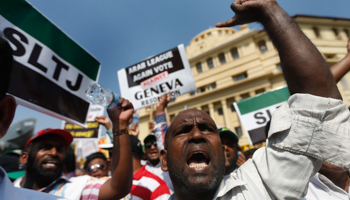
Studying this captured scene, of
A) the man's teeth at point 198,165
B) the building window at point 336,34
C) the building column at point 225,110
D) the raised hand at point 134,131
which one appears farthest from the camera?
the building window at point 336,34


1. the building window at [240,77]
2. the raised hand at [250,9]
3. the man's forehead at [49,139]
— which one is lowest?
the man's forehead at [49,139]

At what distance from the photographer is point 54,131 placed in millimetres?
2639

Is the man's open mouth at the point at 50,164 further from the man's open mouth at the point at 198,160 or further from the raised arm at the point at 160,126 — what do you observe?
the man's open mouth at the point at 198,160

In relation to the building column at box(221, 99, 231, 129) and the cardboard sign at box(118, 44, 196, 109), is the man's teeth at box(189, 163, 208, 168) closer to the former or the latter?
the cardboard sign at box(118, 44, 196, 109)

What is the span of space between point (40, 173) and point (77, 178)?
1.41ft

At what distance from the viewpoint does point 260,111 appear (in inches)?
238

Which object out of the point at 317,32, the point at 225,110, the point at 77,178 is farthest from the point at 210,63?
the point at 77,178

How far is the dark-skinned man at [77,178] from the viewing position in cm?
179

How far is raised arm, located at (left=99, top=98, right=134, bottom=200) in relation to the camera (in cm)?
177

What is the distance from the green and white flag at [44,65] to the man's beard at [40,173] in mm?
675

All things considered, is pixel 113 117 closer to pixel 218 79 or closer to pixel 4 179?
pixel 4 179

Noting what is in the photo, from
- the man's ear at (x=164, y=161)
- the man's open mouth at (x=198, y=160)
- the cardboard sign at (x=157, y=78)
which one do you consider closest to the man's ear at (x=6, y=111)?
the man's open mouth at (x=198, y=160)

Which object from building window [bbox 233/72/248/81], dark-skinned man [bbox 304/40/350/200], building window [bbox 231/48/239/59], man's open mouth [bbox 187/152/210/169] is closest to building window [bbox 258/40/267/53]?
building window [bbox 231/48/239/59]

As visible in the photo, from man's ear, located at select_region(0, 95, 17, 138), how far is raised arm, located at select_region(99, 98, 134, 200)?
38.3 inches
